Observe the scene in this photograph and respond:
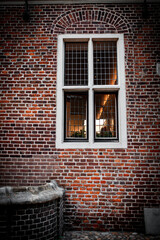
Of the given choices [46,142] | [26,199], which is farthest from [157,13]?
[26,199]

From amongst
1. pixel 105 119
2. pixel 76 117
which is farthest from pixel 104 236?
pixel 76 117

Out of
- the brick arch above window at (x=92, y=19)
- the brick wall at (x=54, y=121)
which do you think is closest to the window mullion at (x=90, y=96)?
the brick wall at (x=54, y=121)

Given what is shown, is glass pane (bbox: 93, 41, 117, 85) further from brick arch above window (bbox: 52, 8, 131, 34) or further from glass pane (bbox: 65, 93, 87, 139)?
glass pane (bbox: 65, 93, 87, 139)

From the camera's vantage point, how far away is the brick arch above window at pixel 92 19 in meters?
4.36

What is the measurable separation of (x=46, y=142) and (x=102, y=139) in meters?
1.26

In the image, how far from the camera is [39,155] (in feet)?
13.3

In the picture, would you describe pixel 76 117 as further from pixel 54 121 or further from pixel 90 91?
pixel 90 91

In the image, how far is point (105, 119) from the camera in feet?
14.0

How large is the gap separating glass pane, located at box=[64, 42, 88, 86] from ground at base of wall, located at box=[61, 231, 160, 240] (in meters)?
3.18

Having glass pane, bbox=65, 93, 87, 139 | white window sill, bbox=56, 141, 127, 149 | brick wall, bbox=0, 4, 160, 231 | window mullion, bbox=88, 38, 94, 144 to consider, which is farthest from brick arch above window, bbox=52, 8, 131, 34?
white window sill, bbox=56, 141, 127, 149

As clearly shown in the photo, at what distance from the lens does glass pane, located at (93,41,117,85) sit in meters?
4.39

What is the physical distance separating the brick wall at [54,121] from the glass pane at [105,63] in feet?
1.02

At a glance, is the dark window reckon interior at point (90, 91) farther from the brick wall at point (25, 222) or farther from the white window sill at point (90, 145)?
the brick wall at point (25, 222)

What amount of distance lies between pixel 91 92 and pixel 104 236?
2.95m
